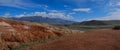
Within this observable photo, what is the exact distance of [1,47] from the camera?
59.3ft

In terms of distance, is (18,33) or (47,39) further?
(18,33)

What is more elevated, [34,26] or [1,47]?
[34,26]

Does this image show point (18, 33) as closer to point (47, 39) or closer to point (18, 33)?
point (18, 33)

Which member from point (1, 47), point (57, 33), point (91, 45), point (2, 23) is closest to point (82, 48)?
point (91, 45)

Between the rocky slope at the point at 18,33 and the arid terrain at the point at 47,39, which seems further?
the rocky slope at the point at 18,33

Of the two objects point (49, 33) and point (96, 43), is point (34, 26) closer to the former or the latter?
point (49, 33)

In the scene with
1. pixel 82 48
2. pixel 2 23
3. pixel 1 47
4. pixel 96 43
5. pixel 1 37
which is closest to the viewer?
pixel 82 48

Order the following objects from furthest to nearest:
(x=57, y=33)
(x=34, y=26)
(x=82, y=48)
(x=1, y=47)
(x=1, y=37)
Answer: (x=57, y=33) < (x=34, y=26) < (x=1, y=37) < (x=1, y=47) < (x=82, y=48)

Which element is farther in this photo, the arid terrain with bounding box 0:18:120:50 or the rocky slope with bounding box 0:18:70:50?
the rocky slope with bounding box 0:18:70:50

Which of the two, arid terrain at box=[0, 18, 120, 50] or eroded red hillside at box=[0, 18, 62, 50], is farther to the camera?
eroded red hillside at box=[0, 18, 62, 50]

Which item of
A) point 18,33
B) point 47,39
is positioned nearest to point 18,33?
point 18,33

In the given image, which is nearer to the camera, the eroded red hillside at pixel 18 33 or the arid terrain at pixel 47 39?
the arid terrain at pixel 47 39

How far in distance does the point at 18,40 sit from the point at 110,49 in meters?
9.30

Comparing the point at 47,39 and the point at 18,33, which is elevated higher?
the point at 18,33
